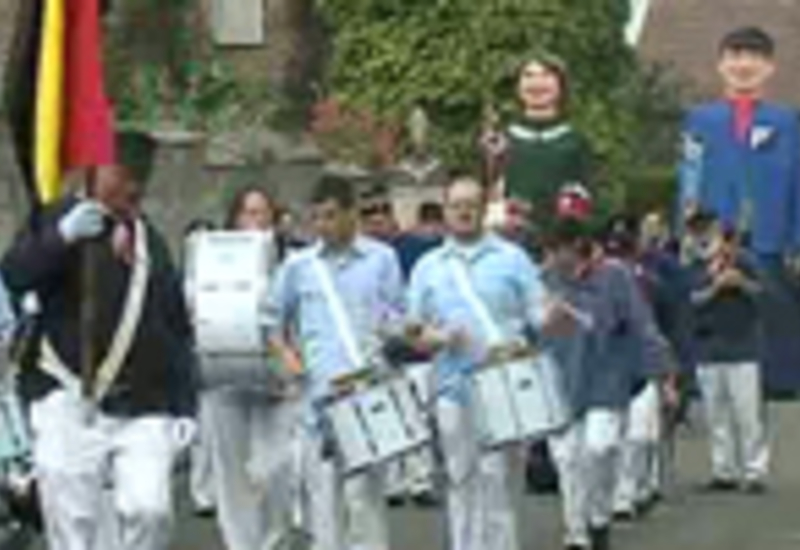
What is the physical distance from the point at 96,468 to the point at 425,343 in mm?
2419

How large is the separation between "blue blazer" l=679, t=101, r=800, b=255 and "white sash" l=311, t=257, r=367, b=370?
150 inches

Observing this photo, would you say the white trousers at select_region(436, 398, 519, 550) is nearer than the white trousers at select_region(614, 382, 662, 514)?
Yes

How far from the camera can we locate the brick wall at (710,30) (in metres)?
61.9

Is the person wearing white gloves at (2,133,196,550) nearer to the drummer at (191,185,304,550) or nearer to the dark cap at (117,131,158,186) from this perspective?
the dark cap at (117,131,158,186)

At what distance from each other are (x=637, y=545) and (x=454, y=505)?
2774 mm

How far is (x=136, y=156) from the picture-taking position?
41.0 ft

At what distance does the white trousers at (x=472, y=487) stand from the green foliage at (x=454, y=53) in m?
24.1

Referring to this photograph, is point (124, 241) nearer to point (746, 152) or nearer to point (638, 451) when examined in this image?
point (746, 152)

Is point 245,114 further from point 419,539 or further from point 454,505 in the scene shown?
point 454,505

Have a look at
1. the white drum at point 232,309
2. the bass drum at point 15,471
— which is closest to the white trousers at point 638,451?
the white drum at point 232,309

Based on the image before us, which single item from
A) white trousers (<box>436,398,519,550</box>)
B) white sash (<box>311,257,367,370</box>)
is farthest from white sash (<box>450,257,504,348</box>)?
white sash (<box>311,257,367,370</box>)

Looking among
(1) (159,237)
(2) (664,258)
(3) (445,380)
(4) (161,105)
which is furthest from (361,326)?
(4) (161,105)

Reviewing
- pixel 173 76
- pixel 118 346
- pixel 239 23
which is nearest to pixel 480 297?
pixel 118 346

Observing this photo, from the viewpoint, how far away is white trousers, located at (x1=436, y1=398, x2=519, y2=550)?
13.9 m
